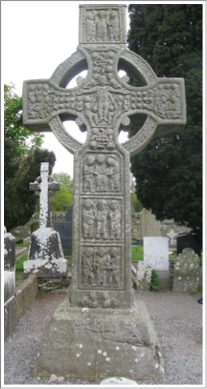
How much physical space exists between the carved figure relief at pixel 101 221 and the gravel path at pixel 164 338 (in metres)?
1.44

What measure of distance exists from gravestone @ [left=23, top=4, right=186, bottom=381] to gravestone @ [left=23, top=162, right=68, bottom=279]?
17.8 ft

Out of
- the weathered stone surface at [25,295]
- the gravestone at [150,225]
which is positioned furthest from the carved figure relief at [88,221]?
the gravestone at [150,225]

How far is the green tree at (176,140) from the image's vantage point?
365 inches

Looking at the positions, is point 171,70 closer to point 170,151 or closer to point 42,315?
point 170,151

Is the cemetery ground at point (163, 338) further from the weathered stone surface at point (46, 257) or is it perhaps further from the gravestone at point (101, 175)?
the weathered stone surface at point (46, 257)

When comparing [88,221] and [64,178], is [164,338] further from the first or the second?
[64,178]

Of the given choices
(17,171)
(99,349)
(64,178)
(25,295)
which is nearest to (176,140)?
(25,295)

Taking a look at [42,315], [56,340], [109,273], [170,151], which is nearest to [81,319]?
[56,340]

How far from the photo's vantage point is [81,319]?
3701 millimetres

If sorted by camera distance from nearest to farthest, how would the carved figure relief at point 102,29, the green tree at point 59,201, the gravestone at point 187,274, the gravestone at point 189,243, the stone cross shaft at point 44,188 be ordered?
the carved figure relief at point 102,29
the gravestone at point 187,274
the stone cross shaft at point 44,188
the gravestone at point 189,243
the green tree at point 59,201

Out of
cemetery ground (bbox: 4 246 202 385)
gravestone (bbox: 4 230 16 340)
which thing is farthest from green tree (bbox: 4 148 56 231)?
gravestone (bbox: 4 230 16 340)

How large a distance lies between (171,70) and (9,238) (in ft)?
19.8

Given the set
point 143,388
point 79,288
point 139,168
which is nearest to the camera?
point 143,388

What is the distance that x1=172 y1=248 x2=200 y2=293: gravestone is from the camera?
29.5 ft
